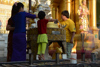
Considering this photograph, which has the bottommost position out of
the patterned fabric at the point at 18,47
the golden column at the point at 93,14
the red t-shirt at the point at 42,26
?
the patterned fabric at the point at 18,47

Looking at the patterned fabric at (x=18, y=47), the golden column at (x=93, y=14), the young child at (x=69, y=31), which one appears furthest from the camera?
the golden column at (x=93, y=14)

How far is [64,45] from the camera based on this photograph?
4477 millimetres

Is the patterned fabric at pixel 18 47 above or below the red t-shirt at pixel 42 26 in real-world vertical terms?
below

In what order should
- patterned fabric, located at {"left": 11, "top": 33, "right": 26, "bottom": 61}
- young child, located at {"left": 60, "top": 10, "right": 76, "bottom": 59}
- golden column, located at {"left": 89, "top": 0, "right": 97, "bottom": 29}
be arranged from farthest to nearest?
golden column, located at {"left": 89, "top": 0, "right": 97, "bottom": 29} → young child, located at {"left": 60, "top": 10, "right": 76, "bottom": 59} → patterned fabric, located at {"left": 11, "top": 33, "right": 26, "bottom": 61}

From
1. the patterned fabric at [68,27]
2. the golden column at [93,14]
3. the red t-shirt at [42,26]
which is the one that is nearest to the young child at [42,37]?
the red t-shirt at [42,26]

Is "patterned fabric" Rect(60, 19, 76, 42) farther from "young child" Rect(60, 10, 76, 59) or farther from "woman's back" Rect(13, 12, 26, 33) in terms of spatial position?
"woman's back" Rect(13, 12, 26, 33)

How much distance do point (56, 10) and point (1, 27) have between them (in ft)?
47.3

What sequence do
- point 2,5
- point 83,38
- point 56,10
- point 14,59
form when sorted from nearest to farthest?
point 14,59 → point 2,5 → point 83,38 → point 56,10

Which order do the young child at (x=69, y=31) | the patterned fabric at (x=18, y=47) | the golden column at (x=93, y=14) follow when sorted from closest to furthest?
the patterned fabric at (x=18, y=47)
the young child at (x=69, y=31)
the golden column at (x=93, y=14)

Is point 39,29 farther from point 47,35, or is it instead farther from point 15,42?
point 15,42

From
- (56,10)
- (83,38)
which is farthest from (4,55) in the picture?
(56,10)

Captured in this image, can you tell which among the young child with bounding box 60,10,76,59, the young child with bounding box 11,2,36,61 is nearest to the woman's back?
the young child with bounding box 11,2,36,61

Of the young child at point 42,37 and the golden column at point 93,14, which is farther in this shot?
the golden column at point 93,14

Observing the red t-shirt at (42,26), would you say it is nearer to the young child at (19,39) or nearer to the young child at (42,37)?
the young child at (42,37)
